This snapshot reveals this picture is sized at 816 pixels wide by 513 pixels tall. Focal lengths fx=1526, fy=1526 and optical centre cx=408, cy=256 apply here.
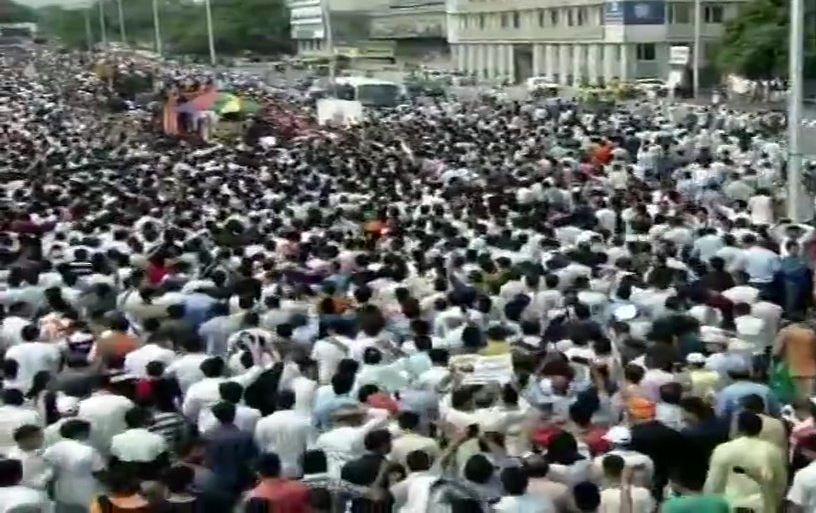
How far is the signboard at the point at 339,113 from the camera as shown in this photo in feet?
107

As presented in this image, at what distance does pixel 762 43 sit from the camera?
43.1 meters

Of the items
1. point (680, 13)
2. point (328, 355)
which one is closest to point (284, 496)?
point (328, 355)

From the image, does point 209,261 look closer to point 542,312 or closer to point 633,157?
point 542,312

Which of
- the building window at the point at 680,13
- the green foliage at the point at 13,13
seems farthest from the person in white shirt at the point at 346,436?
the green foliage at the point at 13,13

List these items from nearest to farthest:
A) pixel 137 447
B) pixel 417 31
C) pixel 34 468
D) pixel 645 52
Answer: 1. pixel 34 468
2. pixel 137 447
3. pixel 645 52
4. pixel 417 31

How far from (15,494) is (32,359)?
108 inches

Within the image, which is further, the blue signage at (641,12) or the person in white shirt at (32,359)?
the blue signage at (641,12)

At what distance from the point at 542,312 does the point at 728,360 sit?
7.36 feet

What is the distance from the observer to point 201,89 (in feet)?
117

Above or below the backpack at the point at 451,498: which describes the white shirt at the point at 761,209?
below

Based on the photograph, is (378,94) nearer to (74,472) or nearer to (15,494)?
(74,472)

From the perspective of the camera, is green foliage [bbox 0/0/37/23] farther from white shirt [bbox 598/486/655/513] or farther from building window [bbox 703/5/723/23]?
white shirt [bbox 598/486/655/513]

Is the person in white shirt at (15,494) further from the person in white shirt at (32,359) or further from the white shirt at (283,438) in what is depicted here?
the person in white shirt at (32,359)

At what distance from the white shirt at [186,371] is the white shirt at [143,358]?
10 centimetres
